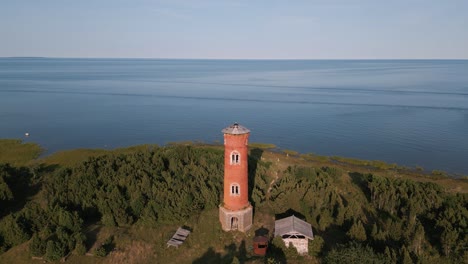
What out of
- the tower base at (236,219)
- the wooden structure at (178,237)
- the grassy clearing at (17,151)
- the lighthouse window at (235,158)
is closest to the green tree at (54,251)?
the wooden structure at (178,237)

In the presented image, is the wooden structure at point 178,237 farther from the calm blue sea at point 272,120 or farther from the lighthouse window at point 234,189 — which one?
the calm blue sea at point 272,120

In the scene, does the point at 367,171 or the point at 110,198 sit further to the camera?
the point at 367,171

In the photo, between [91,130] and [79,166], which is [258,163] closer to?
[79,166]

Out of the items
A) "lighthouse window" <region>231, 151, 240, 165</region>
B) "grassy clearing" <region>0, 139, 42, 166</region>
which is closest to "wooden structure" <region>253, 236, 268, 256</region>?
"lighthouse window" <region>231, 151, 240, 165</region>

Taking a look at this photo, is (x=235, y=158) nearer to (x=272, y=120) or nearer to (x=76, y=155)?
(x=76, y=155)

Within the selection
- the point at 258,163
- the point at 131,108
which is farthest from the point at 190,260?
the point at 131,108

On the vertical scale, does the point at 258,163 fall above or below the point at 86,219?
above
